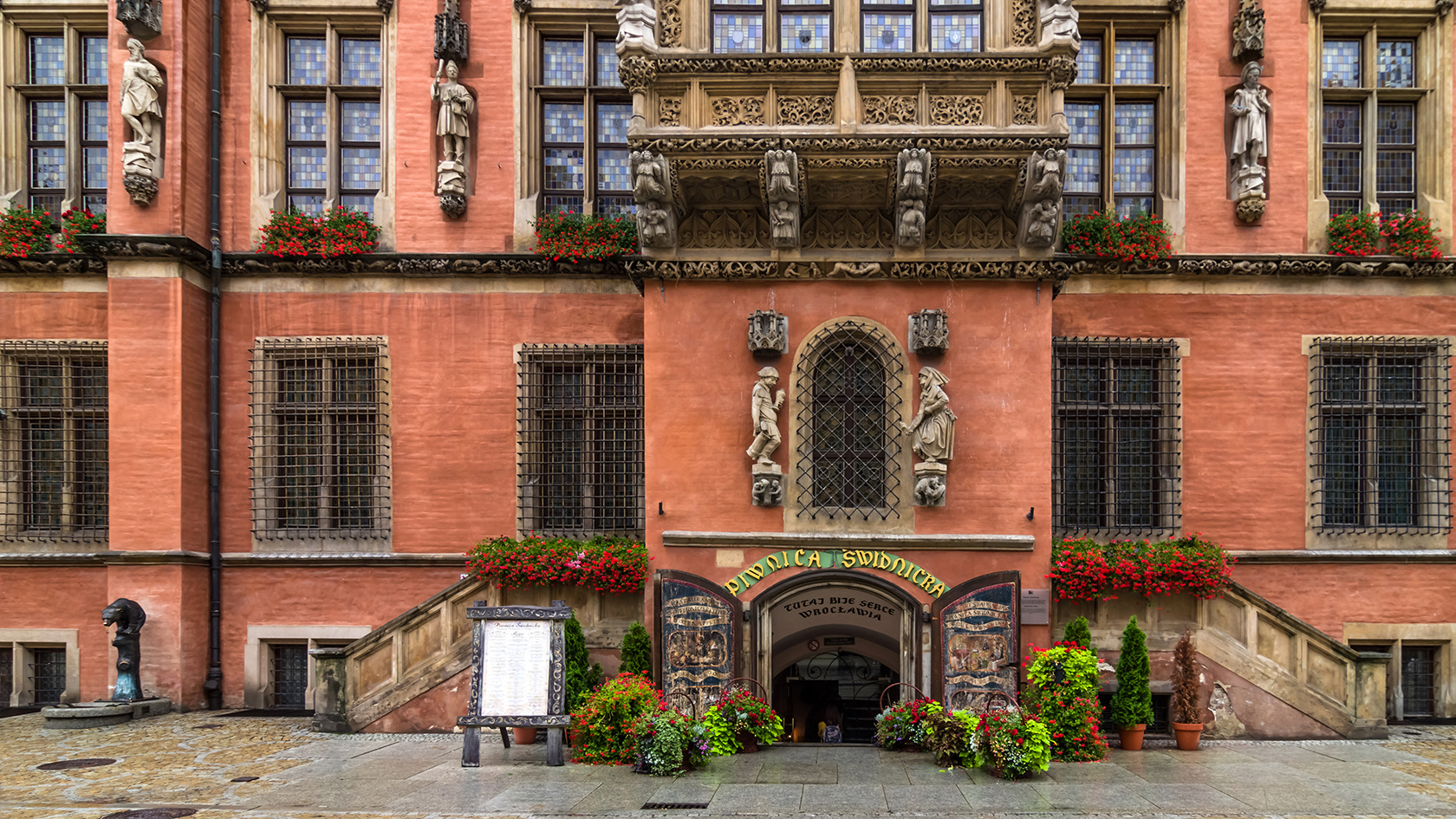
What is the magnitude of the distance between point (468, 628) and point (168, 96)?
8.96 meters

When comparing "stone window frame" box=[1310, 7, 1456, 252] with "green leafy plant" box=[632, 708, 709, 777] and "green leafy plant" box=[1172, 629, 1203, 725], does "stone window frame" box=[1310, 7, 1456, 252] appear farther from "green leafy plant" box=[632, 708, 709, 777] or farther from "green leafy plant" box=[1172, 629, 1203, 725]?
"green leafy plant" box=[632, 708, 709, 777]

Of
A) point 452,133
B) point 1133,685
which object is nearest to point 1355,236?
point 1133,685

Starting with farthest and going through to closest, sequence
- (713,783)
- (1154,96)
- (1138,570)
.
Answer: (1154,96), (1138,570), (713,783)

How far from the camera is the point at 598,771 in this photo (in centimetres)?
1024

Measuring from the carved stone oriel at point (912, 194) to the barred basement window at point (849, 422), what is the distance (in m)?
1.24

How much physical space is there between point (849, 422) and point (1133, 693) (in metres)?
4.67

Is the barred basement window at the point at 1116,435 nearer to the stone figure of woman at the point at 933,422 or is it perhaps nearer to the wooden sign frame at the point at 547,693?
the stone figure of woman at the point at 933,422

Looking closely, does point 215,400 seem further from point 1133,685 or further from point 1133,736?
point 1133,736

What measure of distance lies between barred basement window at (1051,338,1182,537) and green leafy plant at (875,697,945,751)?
4.14 m

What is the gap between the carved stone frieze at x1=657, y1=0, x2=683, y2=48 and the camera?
12.3 m

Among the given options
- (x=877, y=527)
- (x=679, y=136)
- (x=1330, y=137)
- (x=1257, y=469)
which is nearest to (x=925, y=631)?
(x=877, y=527)

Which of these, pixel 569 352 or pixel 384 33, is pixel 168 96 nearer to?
pixel 384 33

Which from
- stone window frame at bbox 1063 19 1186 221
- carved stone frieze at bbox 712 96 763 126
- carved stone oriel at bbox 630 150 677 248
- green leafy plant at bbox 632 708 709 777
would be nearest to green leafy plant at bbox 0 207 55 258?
carved stone oriel at bbox 630 150 677 248

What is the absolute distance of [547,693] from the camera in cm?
1044
